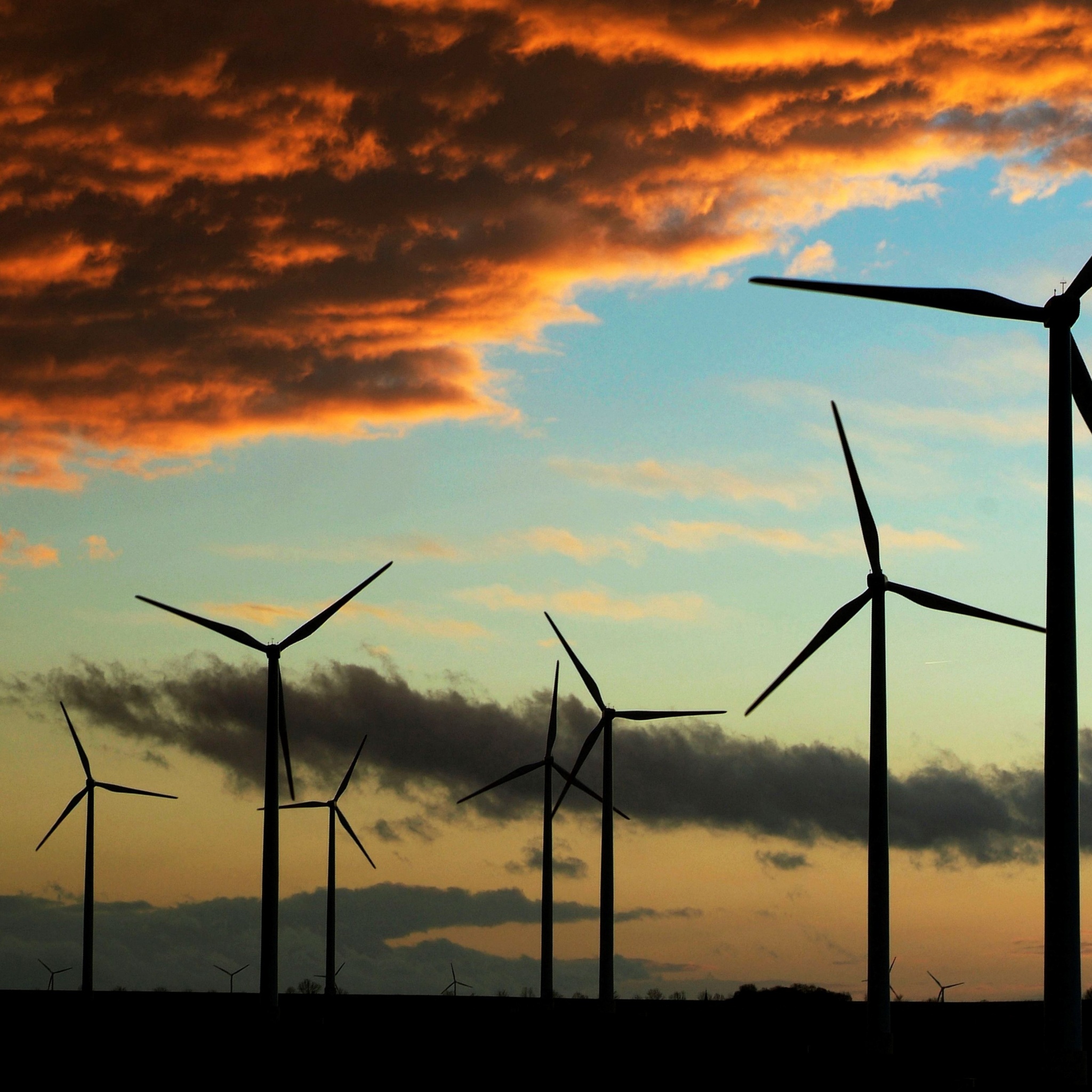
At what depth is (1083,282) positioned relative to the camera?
47.5 metres

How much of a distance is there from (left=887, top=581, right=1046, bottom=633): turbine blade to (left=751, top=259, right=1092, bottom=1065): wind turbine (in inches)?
688

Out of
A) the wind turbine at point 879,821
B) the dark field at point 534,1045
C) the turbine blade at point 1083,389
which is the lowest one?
the dark field at point 534,1045

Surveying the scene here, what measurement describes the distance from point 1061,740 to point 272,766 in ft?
158

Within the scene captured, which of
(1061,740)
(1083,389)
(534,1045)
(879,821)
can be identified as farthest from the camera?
(534,1045)

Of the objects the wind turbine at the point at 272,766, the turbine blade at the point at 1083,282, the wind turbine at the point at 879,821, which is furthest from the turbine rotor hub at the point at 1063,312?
the wind turbine at the point at 272,766

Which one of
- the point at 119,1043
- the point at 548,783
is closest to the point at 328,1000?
the point at 548,783

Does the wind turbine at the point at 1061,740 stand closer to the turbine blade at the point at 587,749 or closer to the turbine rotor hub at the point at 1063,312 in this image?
the turbine rotor hub at the point at 1063,312

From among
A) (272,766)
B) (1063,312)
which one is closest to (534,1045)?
(272,766)

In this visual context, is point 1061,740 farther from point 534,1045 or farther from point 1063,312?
point 534,1045

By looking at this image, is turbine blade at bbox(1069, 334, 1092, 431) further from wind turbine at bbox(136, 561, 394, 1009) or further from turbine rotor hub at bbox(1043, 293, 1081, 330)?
wind turbine at bbox(136, 561, 394, 1009)

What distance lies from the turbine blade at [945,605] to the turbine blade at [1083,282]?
1720cm

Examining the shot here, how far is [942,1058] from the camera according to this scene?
7369 centimetres

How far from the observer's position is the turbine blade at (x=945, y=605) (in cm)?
6094

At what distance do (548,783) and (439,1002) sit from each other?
5956cm
